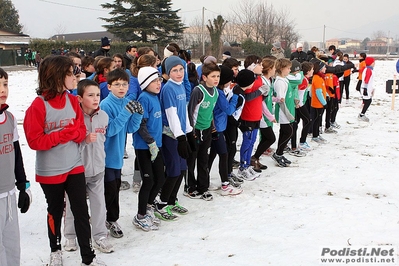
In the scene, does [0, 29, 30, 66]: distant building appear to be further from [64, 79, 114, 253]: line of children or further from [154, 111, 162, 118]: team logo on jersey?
[64, 79, 114, 253]: line of children

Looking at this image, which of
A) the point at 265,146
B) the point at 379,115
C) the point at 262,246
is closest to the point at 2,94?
the point at 262,246

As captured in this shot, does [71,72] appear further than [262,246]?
No

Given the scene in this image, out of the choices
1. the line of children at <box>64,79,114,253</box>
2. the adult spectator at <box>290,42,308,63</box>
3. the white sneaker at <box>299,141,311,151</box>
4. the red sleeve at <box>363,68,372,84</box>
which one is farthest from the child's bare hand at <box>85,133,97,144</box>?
the red sleeve at <box>363,68,372,84</box>

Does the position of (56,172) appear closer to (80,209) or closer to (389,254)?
(80,209)

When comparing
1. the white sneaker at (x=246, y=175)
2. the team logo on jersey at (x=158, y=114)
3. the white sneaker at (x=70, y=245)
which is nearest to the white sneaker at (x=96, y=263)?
the white sneaker at (x=70, y=245)

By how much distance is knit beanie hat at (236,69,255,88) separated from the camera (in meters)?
5.79

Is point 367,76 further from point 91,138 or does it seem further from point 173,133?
point 91,138

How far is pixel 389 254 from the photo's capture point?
12.1 feet

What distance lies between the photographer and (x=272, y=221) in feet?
14.9

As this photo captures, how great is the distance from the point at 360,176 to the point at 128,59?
16.7ft

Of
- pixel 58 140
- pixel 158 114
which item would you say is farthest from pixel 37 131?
pixel 158 114

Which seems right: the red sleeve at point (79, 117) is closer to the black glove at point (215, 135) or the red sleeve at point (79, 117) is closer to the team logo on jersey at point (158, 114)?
the team logo on jersey at point (158, 114)

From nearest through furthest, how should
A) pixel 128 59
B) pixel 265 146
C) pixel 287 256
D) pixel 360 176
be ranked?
pixel 287 256 < pixel 360 176 < pixel 265 146 < pixel 128 59

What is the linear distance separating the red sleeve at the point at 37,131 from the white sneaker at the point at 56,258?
1073mm
